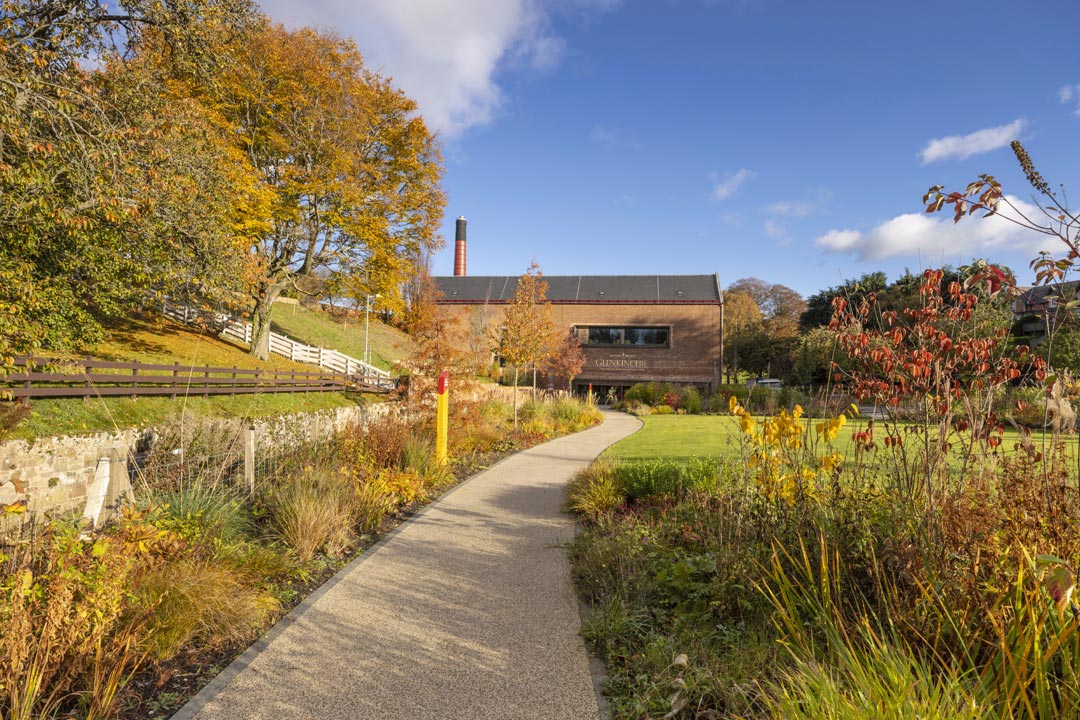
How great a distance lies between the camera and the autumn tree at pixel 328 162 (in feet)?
56.6

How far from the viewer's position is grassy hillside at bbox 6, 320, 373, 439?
9.29 metres

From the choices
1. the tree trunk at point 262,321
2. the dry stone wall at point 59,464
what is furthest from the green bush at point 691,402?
the dry stone wall at point 59,464

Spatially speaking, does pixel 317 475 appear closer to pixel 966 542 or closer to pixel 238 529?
pixel 238 529

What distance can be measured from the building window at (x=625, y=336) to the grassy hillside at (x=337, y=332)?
11.3 metres

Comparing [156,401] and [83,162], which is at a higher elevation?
[83,162]

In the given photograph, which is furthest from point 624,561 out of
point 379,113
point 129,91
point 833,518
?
point 379,113

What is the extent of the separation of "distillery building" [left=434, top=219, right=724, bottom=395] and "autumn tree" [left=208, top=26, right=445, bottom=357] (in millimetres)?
11514

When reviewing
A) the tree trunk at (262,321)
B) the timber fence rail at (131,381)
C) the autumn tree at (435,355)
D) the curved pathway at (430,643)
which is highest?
the tree trunk at (262,321)

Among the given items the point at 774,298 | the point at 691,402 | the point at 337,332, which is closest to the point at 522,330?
the point at 691,402

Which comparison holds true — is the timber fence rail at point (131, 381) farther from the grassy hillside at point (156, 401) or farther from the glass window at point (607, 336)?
the glass window at point (607, 336)

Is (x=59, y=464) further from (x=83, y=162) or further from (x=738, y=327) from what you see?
(x=738, y=327)

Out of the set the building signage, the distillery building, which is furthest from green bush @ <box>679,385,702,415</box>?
the building signage

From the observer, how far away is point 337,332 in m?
34.4

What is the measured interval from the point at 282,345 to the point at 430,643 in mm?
23048
